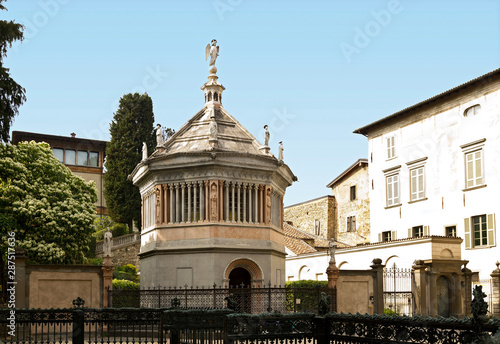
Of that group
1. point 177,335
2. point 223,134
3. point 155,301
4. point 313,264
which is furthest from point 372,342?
point 313,264

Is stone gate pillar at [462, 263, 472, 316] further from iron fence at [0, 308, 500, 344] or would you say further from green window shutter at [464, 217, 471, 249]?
iron fence at [0, 308, 500, 344]

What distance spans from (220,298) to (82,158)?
4284 centimetres

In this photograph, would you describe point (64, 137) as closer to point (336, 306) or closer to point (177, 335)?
point (336, 306)

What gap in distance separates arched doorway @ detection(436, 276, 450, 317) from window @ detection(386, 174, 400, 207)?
36.1 ft

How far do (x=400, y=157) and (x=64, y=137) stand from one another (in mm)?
35855

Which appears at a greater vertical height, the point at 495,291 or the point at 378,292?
the point at 378,292

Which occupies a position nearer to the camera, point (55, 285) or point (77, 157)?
point (55, 285)

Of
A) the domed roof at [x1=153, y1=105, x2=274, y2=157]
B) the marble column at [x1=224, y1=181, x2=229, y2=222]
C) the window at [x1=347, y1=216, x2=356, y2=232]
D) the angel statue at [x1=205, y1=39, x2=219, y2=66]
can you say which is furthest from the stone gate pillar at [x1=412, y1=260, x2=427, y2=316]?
the window at [x1=347, y1=216, x2=356, y2=232]

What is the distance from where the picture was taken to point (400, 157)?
4234 cm

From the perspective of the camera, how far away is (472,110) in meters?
36.8

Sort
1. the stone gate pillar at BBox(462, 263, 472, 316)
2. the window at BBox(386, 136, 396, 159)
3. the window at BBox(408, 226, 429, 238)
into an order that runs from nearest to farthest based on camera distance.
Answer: the stone gate pillar at BBox(462, 263, 472, 316) → the window at BBox(408, 226, 429, 238) → the window at BBox(386, 136, 396, 159)

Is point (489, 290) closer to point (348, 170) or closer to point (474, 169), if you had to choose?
point (474, 169)

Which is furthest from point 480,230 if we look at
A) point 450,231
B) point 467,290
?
point 467,290

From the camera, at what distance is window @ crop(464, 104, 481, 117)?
36253mm
